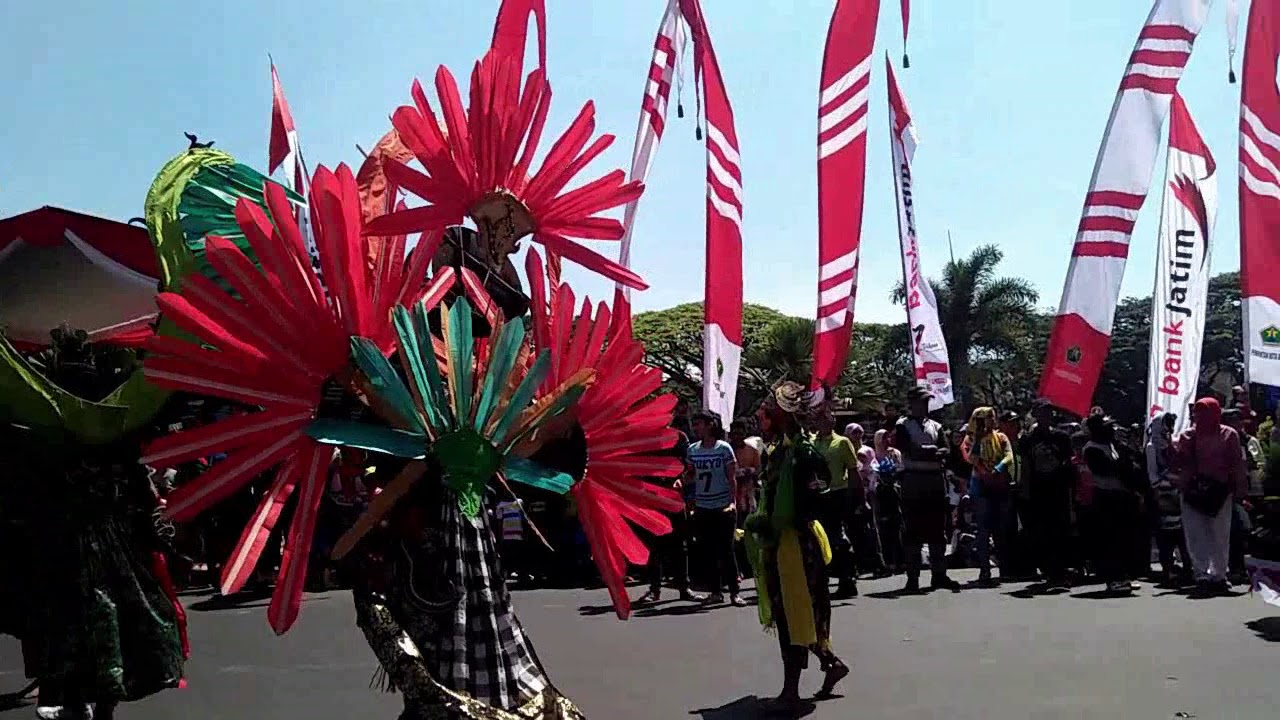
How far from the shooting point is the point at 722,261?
1219 centimetres

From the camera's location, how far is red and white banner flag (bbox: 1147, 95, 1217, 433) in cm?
1194

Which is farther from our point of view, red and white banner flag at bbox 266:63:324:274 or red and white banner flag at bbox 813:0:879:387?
red and white banner flag at bbox 813:0:879:387

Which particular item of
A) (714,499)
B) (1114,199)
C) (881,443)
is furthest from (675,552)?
(1114,199)

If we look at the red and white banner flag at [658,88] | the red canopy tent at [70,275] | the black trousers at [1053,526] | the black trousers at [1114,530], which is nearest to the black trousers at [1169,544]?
the black trousers at [1114,530]

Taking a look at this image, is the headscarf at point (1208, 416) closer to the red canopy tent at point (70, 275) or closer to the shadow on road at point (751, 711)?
the shadow on road at point (751, 711)

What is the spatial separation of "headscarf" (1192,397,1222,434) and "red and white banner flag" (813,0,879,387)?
3224 millimetres

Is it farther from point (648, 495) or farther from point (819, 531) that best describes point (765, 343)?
point (648, 495)

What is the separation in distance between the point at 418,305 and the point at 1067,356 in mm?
9035

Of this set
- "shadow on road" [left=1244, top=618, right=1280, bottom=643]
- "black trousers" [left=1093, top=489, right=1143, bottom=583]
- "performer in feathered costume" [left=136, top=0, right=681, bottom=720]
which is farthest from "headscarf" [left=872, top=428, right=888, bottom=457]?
"performer in feathered costume" [left=136, top=0, right=681, bottom=720]

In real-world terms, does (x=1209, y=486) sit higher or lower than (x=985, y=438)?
lower

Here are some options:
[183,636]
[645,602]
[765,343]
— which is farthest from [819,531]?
[765,343]

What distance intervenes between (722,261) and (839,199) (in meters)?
1.35

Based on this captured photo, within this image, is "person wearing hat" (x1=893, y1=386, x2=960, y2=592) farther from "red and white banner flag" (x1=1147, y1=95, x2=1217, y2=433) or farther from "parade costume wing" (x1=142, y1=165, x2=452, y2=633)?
"parade costume wing" (x1=142, y1=165, x2=452, y2=633)

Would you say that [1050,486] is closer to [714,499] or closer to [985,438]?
[985,438]
